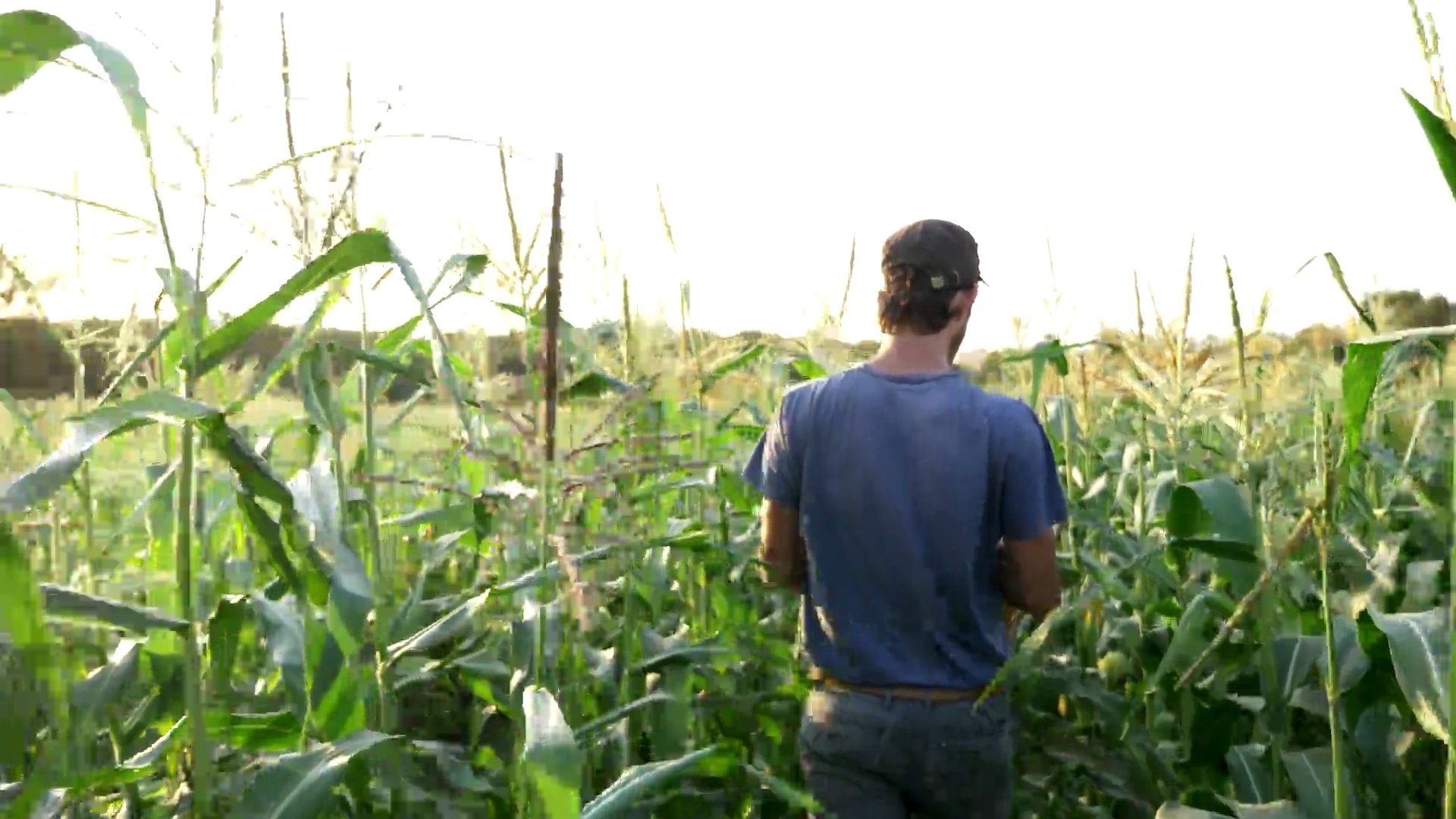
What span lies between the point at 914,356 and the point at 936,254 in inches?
9.3

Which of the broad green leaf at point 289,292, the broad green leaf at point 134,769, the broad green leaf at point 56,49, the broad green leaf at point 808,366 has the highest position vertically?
the broad green leaf at point 56,49

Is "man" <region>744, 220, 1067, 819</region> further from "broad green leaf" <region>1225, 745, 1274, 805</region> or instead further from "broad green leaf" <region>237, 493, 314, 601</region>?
"broad green leaf" <region>237, 493, 314, 601</region>

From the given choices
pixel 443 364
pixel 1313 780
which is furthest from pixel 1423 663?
pixel 443 364

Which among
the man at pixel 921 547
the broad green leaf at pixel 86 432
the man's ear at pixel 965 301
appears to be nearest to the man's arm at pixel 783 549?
the man at pixel 921 547

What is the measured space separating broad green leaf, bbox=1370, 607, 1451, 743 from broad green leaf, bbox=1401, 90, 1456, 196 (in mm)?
786

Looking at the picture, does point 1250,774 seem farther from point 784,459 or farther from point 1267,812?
point 784,459

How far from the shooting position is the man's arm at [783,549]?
9.12 feet

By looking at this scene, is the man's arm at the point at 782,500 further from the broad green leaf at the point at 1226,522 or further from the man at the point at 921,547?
the broad green leaf at the point at 1226,522

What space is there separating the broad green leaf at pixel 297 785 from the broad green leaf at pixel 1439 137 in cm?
163

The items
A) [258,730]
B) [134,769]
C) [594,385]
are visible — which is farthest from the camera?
[594,385]

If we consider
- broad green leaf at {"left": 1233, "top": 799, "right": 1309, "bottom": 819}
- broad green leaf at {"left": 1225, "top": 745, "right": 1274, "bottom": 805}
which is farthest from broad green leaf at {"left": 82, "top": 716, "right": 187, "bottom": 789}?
broad green leaf at {"left": 1225, "top": 745, "right": 1274, "bottom": 805}

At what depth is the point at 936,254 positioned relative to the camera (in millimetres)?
2535

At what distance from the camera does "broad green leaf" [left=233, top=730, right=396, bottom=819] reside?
1.61 m

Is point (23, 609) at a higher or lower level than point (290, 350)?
lower
